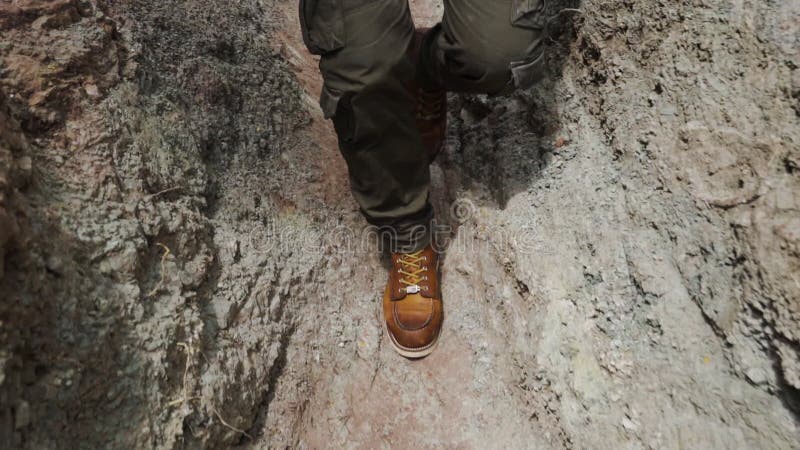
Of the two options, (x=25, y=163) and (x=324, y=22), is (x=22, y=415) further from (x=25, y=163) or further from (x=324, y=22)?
(x=324, y=22)

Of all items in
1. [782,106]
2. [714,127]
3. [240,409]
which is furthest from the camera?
[240,409]

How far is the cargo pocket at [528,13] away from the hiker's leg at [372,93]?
289 mm

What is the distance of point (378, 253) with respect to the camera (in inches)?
68.6

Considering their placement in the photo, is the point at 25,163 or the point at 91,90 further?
the point at 91,90

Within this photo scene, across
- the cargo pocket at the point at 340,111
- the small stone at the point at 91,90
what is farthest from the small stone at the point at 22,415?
the cargo pocket at the point at 340,111

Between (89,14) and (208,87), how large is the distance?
37 centimetres

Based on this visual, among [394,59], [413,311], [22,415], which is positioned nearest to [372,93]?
[394,59]

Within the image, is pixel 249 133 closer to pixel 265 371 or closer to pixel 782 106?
pixel 265 371

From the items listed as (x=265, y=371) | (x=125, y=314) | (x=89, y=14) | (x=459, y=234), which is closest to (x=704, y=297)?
(x=459, y=234)

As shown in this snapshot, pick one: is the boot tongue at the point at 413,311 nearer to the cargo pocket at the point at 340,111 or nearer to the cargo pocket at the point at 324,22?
the cargo pocket at the point at 340,111

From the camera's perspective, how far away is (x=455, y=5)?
127cm

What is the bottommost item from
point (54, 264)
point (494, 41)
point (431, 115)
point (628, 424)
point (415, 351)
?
point (415, 351)

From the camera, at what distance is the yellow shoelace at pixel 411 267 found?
1.60 meters

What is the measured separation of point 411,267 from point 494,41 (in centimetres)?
76
